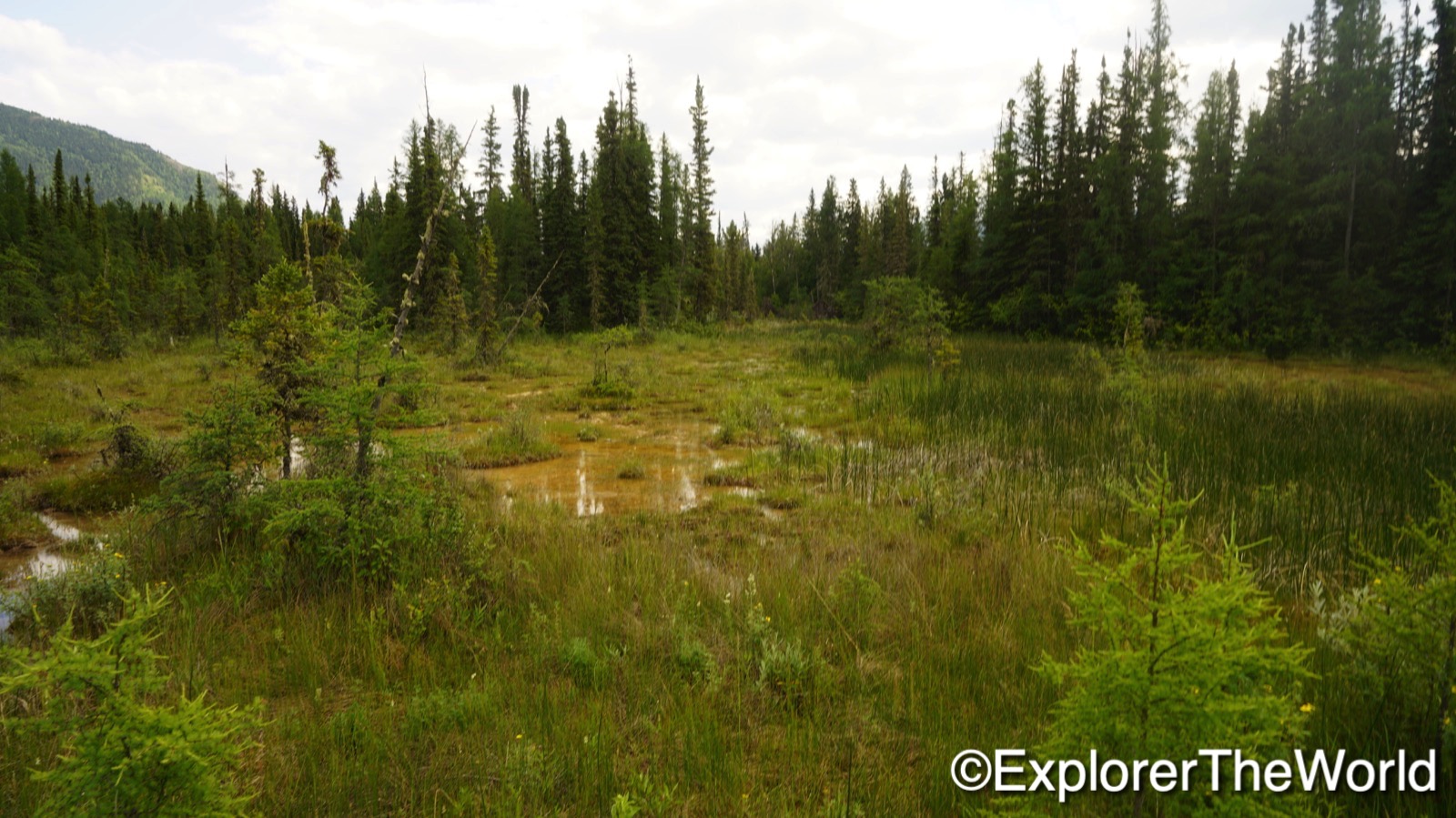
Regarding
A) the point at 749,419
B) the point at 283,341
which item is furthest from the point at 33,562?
the point at 749,419

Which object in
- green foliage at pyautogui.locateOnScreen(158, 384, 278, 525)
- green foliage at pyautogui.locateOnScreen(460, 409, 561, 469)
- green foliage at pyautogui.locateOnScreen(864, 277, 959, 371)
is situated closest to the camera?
green foliage at pyautogui.locateOnScreen(158, 384, 278, 525)

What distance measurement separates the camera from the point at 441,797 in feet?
9.54

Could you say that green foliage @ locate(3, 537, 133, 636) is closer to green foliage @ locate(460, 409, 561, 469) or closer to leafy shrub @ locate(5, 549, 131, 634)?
leafy shrub @ locate(5, 549, 131, 634)

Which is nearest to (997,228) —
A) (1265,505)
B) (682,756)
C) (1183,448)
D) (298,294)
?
(1183,448)

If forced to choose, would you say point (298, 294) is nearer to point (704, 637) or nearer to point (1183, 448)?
point (704, 637)

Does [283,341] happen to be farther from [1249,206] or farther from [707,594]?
[1249,206]

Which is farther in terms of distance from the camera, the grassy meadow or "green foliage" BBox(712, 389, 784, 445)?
"green foliage" BBox(712, 389, 784, 445)

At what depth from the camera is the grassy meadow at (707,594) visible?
3.02 meters

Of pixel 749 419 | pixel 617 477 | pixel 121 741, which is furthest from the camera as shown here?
pixel 749 419

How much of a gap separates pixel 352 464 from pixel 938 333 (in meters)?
16.4

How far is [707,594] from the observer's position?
4.87 m

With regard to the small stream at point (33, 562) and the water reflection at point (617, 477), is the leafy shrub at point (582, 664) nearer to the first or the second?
the water reflection at point (617, 477)

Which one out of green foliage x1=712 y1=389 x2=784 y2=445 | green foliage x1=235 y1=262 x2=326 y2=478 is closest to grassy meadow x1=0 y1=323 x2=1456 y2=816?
green foliage x1=712 y1=389 x2=784 y2=445

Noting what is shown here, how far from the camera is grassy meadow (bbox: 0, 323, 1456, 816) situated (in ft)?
9.92
